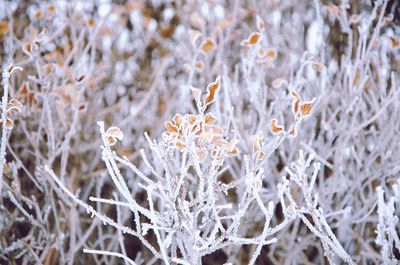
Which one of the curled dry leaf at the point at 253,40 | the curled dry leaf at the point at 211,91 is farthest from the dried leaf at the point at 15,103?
the curled dry leaf at the point at 253,40

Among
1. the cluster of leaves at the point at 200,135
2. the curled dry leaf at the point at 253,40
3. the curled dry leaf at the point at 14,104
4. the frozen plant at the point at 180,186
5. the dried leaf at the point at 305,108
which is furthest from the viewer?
the curled dry leaf at the point at 253,40

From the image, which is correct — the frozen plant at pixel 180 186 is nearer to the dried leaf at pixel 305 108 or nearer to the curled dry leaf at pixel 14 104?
the dried leaf at pixel 305 108

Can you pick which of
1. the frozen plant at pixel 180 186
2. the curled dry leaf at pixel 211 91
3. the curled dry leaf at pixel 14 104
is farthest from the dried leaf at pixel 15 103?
the curled dry leaf at pixel 211 91

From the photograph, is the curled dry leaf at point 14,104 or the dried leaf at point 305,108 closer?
the dried leaf at point 305,108

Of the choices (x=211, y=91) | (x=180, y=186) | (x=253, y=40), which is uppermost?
(x=211, y=91)

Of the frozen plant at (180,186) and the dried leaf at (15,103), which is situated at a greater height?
the dried leaf at (15,103)

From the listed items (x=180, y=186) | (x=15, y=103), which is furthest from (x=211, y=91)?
(x=15, y=103)

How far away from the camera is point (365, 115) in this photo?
288cm

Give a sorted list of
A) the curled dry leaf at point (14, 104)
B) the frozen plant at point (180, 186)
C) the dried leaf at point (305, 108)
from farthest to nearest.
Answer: the curled dry leaf at point (14, 104) < the dried leaf at point (305, 108) < the frozen plant at point (180, 186)

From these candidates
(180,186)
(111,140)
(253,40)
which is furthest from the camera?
(253,40)

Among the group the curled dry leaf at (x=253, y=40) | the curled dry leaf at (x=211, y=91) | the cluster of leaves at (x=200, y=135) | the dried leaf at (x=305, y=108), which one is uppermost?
the curled dry leaf at (x=211, y=91)

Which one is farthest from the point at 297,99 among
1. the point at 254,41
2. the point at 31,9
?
the point at 31,9

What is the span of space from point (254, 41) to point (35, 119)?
54.6 inches

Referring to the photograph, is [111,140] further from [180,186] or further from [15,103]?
[15,103]
